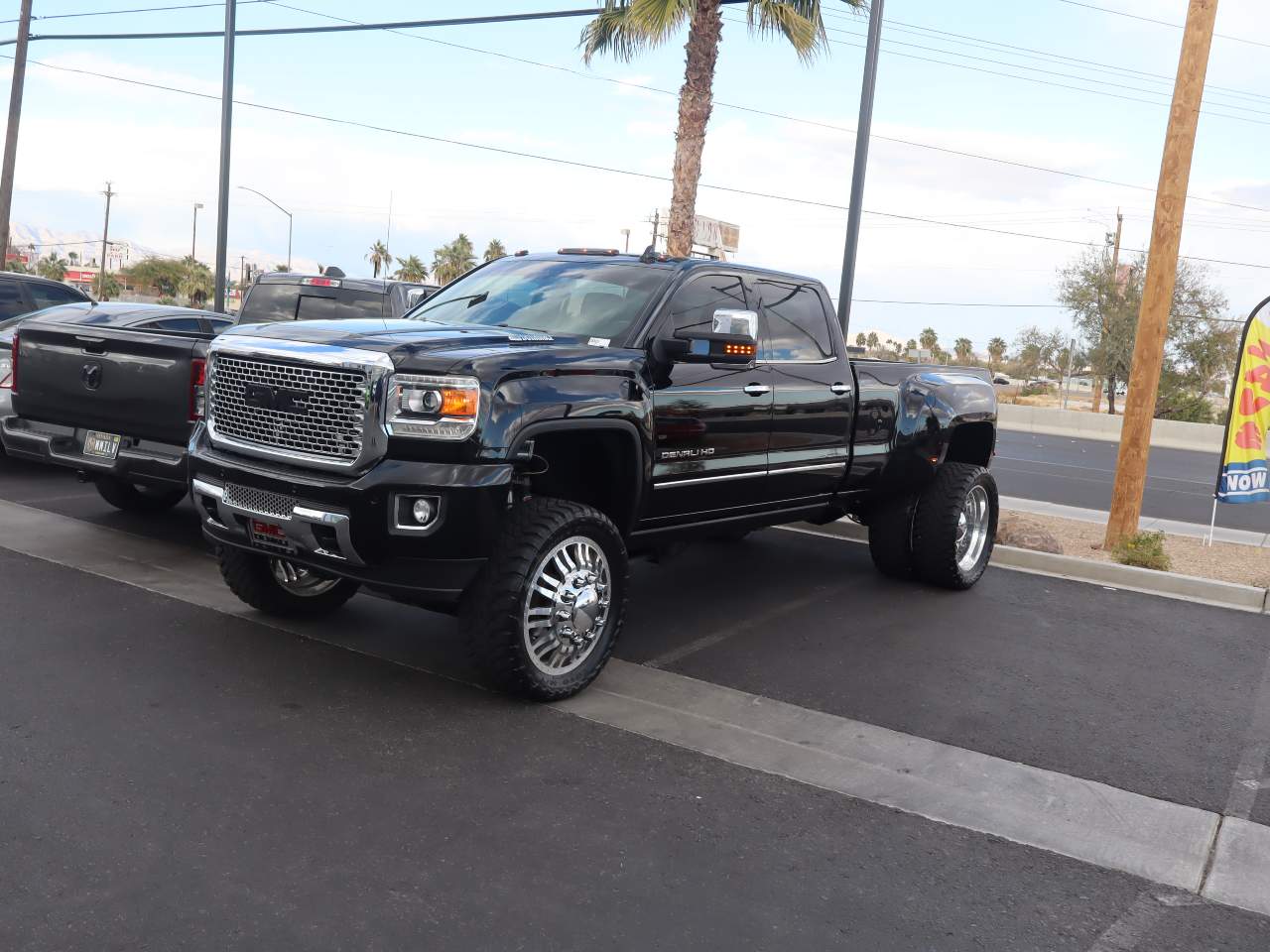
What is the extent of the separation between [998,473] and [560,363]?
1584 centimetres

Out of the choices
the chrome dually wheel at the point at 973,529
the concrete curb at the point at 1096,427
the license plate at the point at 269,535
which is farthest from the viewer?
the concrete curb at the point at 1096,427

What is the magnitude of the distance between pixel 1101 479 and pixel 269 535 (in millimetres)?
17753

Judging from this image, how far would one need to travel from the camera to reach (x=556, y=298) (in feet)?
20.6

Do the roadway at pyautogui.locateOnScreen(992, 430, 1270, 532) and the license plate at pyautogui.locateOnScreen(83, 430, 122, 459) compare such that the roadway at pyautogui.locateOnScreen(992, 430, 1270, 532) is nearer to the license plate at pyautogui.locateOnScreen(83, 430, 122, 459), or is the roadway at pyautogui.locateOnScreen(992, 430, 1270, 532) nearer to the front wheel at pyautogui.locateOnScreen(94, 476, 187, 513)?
the front wheel at pyautogui.locateOnScreen(94, 476, 187, 513)

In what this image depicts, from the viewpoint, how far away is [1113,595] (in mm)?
8703

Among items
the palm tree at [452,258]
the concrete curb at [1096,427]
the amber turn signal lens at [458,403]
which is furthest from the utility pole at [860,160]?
the palm tree at [452,258]

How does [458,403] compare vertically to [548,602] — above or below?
above

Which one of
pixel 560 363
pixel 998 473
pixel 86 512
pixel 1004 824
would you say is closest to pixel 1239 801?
pixel 1004 824

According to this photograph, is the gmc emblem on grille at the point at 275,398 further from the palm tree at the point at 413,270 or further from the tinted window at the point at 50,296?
the palm tree at the point at 413,270

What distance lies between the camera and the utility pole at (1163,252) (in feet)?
33.3

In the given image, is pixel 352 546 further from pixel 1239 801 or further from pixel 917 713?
pixel 1239 801

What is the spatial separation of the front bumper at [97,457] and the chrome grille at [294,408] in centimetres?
161

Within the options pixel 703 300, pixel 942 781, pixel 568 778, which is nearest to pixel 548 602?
pixel 568 778

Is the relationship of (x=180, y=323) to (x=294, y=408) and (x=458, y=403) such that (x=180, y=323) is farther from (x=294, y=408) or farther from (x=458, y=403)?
(x=458, y=403)
